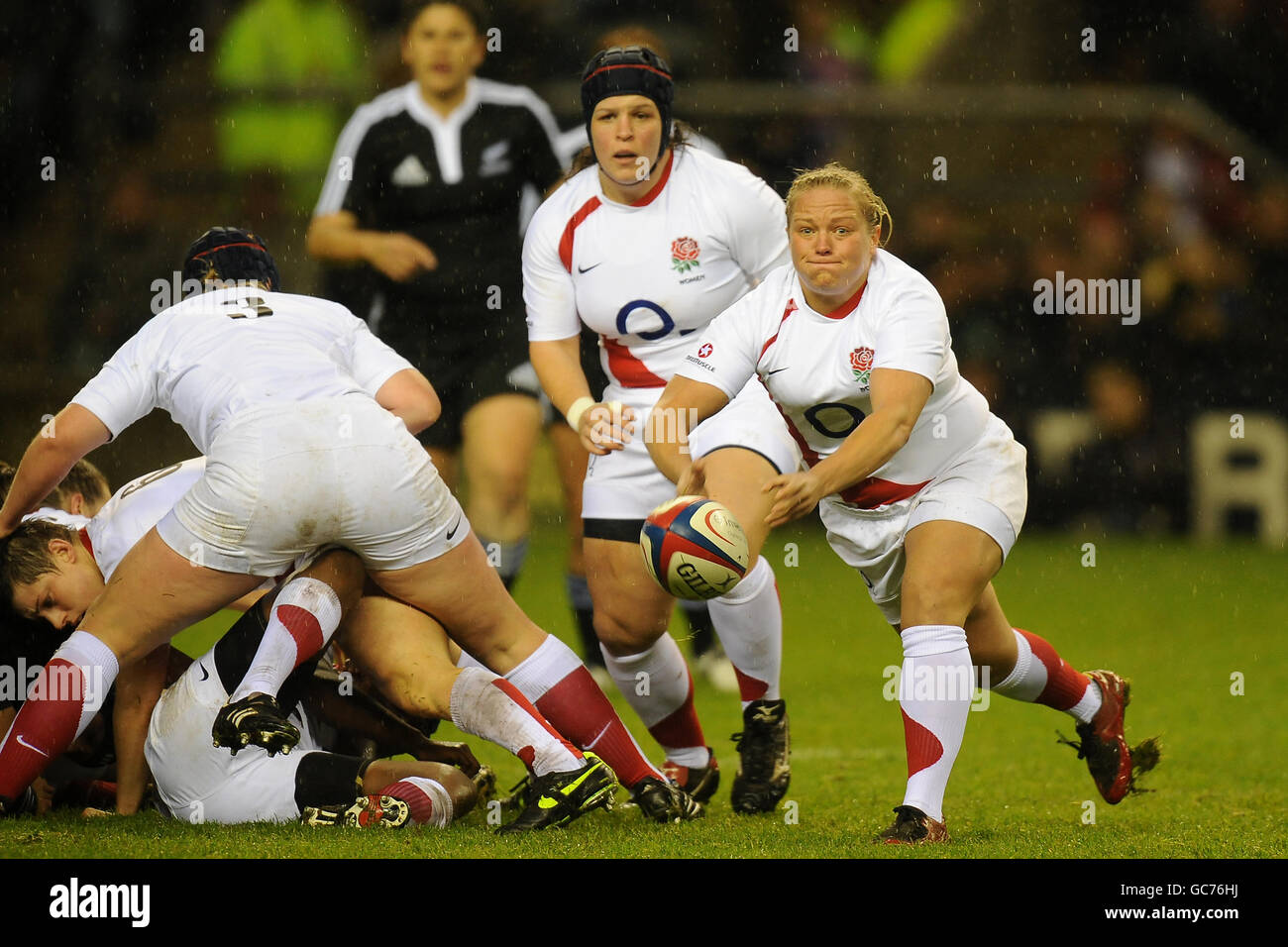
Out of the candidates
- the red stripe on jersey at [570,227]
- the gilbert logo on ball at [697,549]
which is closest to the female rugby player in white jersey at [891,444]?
the gilbert logo on ball at [697,549]

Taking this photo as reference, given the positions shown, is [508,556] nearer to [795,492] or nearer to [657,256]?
[657,256]

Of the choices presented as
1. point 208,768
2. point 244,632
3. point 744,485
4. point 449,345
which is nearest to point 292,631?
point 244,632

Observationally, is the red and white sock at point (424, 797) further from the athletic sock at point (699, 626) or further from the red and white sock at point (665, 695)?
the athletic sock at point (699, 626)

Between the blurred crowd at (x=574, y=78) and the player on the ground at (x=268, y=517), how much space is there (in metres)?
6.76

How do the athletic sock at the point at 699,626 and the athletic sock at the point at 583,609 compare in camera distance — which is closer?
the athletic sock at the point at 583,609

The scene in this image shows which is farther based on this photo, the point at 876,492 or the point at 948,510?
the point at 876,492

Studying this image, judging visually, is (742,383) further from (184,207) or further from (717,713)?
(184,207)

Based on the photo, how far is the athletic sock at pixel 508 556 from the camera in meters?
6.96

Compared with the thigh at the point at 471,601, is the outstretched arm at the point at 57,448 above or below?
above

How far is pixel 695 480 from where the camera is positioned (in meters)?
4.99

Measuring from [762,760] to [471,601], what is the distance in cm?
113

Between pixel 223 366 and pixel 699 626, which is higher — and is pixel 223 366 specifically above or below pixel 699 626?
above

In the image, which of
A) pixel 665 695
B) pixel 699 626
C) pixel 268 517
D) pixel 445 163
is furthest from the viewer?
pixel 699 626

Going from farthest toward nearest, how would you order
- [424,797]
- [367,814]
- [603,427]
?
[603,427] < [424,797] < [367,814]
